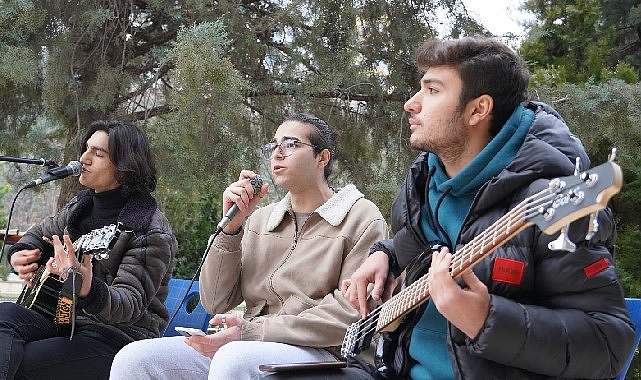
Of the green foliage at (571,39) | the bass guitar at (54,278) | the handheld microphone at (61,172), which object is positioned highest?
the green foliage at (571,39)

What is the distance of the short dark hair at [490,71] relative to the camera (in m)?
2.04

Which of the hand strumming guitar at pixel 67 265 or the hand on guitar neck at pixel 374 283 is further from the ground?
the hand strumming guitar at pixel 67 265

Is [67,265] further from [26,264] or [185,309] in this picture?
[185,309]

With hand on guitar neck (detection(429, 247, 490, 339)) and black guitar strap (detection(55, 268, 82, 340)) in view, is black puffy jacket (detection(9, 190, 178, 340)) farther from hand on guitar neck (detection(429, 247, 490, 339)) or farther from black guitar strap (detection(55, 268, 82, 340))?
hand on guitar neck (detection(429, 247, 490, 339))

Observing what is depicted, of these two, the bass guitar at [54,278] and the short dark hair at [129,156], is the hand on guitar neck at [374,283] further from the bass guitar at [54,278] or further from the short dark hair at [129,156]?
the short dark hair at [129,156]

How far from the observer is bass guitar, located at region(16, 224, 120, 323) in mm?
2986

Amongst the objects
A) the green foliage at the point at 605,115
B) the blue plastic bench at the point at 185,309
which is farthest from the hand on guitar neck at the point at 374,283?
the green foliage at the point at 605,115

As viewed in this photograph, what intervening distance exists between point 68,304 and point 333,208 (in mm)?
1037

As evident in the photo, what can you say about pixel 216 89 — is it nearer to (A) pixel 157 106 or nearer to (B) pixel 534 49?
(A) pixel 157 106

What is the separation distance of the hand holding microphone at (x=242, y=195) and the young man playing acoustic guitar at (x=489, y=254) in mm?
535

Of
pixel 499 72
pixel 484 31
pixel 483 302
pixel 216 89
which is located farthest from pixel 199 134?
pixel 483 302

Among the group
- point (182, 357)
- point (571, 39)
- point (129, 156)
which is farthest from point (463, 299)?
point (571, 39)

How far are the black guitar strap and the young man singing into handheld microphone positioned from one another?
1.21 feet

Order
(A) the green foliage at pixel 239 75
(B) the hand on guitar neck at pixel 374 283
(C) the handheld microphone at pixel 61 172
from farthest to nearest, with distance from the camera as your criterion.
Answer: (A) the green foliage at pixel 239 75, (C) the handheld microphone at pixel 61 172, (B) the hand on guitar neck at pixel 374 283
